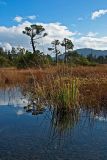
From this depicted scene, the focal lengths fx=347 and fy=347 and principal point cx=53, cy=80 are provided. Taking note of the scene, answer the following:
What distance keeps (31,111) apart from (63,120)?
1.76 m

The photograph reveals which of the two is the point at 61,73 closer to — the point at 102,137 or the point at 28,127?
the point at 28,127

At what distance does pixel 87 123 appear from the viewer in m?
7.91

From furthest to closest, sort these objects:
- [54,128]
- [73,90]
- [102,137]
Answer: [73,90], [54,128], [102,137]

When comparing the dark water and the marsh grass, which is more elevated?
the marsh grass

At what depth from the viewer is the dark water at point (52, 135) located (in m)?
5.53

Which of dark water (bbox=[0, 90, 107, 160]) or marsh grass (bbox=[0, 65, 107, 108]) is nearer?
dark water (bbox=[0, 90, 107, 160])

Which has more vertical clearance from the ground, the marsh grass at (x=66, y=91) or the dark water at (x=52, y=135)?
the marsh grass at (x=66, y=91)

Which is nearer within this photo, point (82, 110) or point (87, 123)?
point (87, 123)

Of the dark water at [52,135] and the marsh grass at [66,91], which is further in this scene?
the marsh grass at [66,91]

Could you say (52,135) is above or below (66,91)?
below

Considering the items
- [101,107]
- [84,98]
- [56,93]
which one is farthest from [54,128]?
[84,98]

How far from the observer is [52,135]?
6.86m

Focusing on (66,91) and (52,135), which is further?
(66,91)

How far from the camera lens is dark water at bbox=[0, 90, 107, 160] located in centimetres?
553
